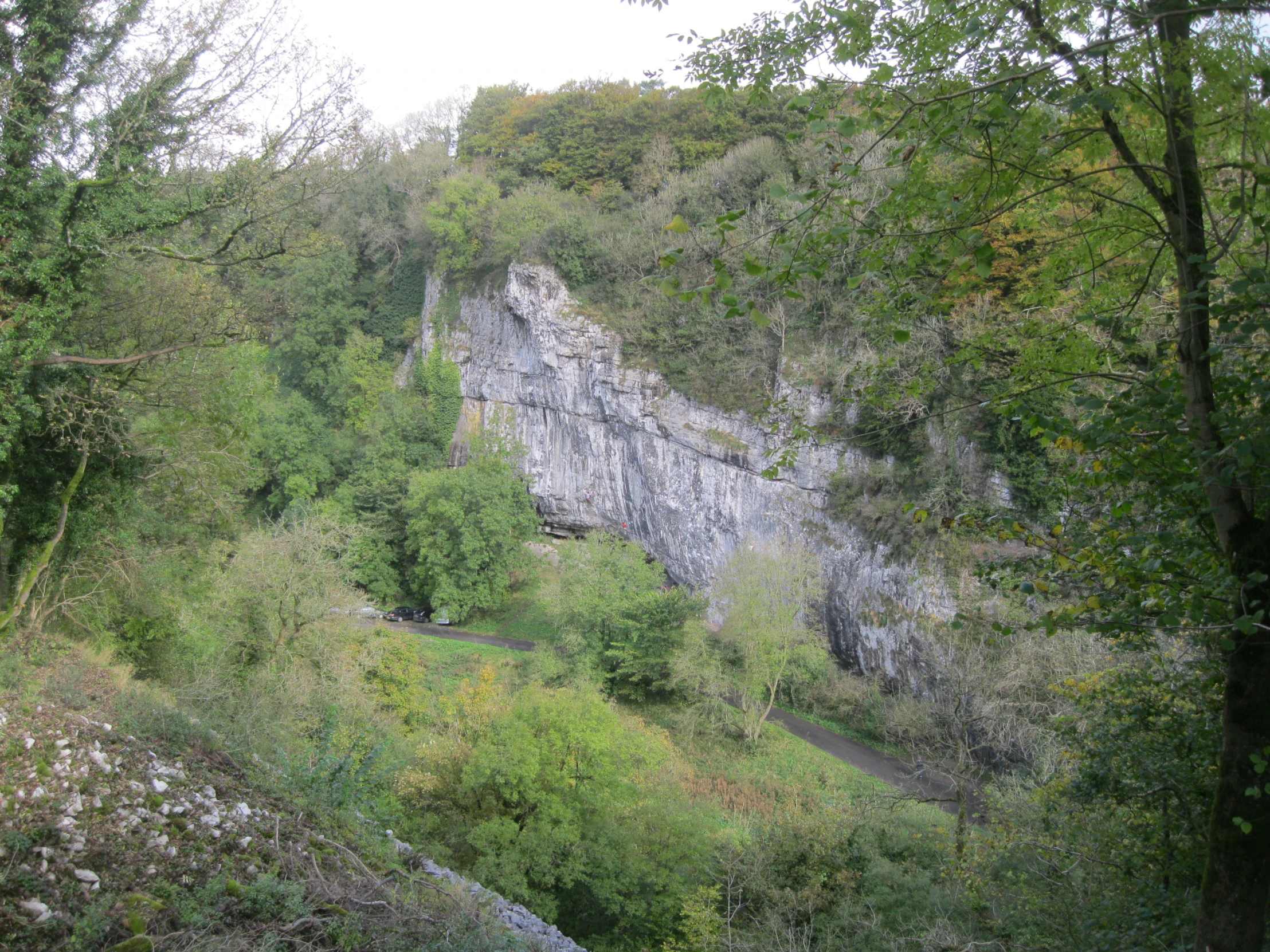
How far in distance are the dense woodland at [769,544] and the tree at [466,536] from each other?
20cm

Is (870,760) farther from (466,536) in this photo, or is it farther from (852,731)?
(466,536)

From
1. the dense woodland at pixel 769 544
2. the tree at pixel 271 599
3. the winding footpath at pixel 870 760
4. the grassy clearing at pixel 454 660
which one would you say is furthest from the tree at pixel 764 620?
the tree at pixel 271 599

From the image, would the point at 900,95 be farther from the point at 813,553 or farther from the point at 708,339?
the point at 708,339

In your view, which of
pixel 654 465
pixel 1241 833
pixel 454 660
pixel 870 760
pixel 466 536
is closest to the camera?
pixel 1241 833

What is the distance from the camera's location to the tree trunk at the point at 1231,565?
2.85 metres

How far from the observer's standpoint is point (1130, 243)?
3795mm

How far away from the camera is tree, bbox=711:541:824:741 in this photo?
18.2 meters

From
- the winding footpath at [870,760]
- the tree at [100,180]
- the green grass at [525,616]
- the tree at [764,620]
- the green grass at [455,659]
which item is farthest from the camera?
the green grass at [525,616]

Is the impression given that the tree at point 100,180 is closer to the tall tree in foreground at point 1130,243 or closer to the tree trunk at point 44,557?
the tree trunk at point 44,557

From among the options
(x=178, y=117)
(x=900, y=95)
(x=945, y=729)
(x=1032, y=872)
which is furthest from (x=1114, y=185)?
(x=945, y=729)

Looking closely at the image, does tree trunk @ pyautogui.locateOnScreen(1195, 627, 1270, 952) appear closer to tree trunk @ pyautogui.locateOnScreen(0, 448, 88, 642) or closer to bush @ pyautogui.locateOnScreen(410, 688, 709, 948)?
bush @ pyautogui.locateOnScreen(410, 688, 709, 948)

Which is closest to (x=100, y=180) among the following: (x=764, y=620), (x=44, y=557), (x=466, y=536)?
(x=44, y=557)

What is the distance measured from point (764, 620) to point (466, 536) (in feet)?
38.2

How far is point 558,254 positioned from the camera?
28188mm
